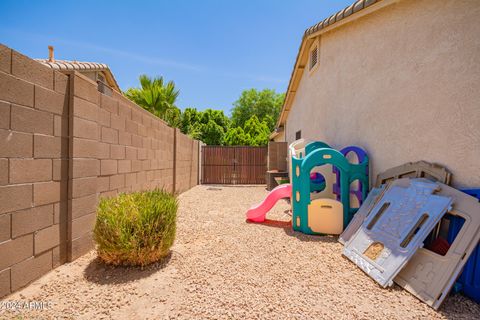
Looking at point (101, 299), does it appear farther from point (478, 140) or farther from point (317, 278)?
point (478, 140)

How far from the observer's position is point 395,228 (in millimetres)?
2938

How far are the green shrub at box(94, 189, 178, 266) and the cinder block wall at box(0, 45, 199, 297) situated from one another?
422mm

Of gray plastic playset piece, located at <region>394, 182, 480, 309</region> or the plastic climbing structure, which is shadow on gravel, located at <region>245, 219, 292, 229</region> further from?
gray plastic playset piece, located at <region>394, 182, 480, 309</region>

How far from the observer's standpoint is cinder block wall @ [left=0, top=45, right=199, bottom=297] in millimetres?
2164

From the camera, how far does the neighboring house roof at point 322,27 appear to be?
4.27 meters

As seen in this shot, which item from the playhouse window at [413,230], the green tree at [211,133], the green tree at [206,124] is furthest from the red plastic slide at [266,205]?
the green tree at [211,133]

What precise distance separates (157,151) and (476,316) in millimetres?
6359

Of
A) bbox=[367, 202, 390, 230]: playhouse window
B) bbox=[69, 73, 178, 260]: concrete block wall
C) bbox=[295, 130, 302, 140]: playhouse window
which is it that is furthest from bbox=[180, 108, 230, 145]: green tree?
bbox=[367, 202, 390, 230]: playhouse window

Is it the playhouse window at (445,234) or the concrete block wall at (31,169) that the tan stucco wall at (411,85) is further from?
the concrete block wall at (31,169)

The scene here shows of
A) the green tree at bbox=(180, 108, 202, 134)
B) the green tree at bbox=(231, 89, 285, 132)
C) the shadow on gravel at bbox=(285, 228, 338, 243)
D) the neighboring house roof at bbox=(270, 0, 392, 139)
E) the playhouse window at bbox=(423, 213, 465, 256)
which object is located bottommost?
the shadow on gravel at bbox=(285, 228, 338, 243)

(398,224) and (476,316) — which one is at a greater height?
(398,224)

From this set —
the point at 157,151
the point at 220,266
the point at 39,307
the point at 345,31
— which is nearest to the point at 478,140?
the point at 220,266

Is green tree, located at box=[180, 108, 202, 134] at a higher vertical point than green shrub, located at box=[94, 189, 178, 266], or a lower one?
higher

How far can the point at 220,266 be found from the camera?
295 cm
